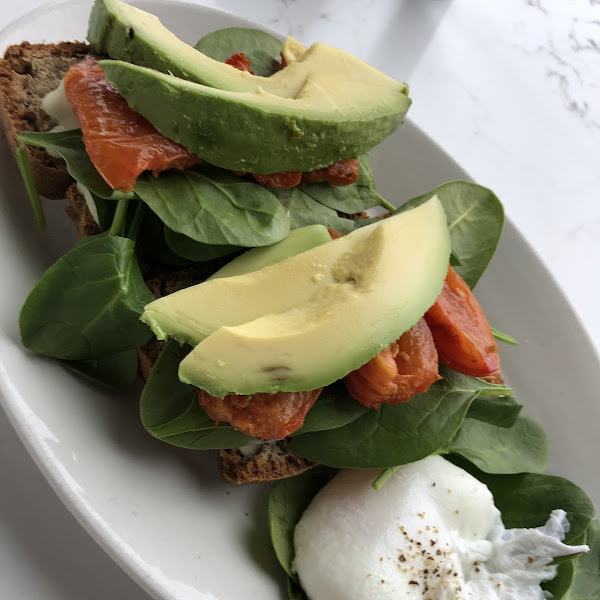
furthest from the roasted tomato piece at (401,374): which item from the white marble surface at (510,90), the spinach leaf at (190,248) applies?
the white marble surface at (510,90)

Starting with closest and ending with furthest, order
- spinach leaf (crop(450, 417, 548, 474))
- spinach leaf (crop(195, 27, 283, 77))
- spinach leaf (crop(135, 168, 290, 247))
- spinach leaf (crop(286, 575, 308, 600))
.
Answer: spinach leaf (crop(135, 168, 290, 247)) → spinach leaf (crop(286, 575, 308, 600)) → spinach leaf (crop(195, 27, 283, 77)) → spinach leaf (crop(450, 417, 548, 474))

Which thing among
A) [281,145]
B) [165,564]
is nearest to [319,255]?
[281,145]

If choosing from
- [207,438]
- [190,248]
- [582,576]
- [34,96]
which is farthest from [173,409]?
[582,576]

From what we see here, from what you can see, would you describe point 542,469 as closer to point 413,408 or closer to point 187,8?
point 413,408

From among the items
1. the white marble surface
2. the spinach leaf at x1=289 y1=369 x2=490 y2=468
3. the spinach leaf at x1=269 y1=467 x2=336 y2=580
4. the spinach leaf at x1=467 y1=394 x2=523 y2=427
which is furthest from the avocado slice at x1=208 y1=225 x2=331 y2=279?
the white marble surface

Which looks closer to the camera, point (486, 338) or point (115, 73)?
point (115, 73)

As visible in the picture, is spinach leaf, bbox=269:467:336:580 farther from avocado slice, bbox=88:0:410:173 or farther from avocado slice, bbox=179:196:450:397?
avocado slice, bbox=88:0:410:173
